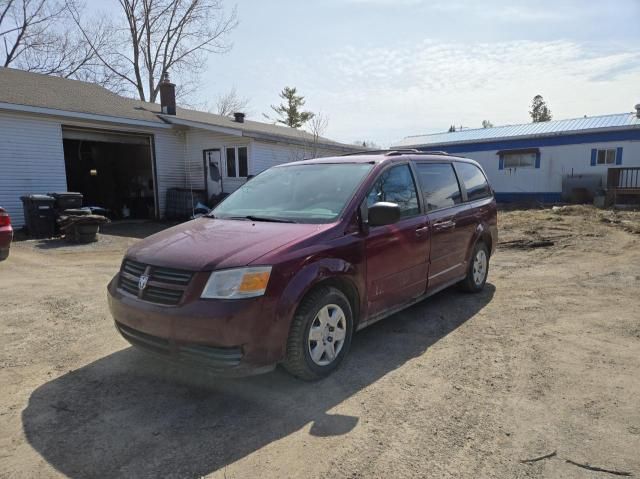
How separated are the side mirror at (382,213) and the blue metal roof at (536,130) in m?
20.0

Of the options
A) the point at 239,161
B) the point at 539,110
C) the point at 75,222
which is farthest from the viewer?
the point at 539,110

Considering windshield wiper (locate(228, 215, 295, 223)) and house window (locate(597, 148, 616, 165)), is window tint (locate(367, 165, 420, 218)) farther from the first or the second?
house window (locate(597, 148, 616, 165))

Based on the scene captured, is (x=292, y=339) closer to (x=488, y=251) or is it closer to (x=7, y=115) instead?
(x=488, y=251)

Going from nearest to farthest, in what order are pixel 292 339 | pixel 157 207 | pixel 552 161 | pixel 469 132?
pixel 292 339
pixel 157 207
pixel 552 161
pixel 469 132

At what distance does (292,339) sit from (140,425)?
1119mm

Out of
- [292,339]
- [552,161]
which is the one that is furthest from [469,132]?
[292,339]

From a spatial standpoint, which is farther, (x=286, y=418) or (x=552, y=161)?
(x=552, y=161)

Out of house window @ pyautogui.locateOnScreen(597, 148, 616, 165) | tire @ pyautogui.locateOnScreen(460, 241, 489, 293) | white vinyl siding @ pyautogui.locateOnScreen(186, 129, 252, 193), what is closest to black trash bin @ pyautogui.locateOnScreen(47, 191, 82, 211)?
white vinyl siding @ pyautogui.locateOnScreen(186, 129, 252, 193)

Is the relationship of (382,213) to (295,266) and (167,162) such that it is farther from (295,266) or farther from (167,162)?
(167,162)

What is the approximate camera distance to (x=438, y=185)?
4.97 m

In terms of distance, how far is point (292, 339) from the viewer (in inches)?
122

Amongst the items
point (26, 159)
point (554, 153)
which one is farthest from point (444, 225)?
point (554, 153)

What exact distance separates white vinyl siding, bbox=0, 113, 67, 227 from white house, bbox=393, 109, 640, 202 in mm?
18301

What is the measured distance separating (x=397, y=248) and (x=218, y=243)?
65.7 inches
